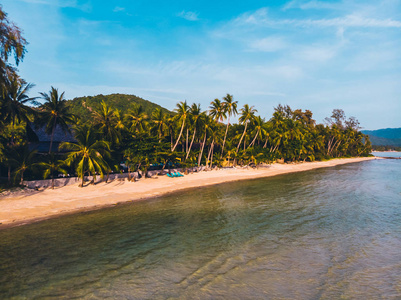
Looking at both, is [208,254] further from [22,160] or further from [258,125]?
[258,125]

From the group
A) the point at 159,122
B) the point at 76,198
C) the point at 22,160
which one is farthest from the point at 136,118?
the point at 76,198

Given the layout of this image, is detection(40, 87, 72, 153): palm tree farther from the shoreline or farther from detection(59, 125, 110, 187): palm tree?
the shoreline

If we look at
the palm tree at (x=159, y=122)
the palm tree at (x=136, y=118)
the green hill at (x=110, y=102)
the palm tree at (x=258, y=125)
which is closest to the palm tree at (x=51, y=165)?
the palm tree at (x=136, y=118)

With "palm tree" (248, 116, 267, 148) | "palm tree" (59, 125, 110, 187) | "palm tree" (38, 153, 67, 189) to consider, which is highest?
"palm tree" (248, 116, 267, 148)

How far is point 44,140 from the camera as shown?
3609cm

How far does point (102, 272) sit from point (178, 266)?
3596 mm

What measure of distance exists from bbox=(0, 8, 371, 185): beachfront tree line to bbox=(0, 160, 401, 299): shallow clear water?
10277mm

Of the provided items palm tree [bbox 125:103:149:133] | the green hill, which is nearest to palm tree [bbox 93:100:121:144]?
palm tree [bbox 125:103:149:133]

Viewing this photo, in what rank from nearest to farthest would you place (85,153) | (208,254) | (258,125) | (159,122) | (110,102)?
(208,254)
(85,153)
(159,122)
(258,125)
(110,102)

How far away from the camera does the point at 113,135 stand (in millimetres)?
33500

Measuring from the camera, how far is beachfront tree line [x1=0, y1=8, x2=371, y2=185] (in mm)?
24656

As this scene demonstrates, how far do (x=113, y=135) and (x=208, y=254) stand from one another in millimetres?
25450

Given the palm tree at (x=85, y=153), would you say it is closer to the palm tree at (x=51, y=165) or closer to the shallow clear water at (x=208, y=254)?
the palm tree at (x=51, y=165)

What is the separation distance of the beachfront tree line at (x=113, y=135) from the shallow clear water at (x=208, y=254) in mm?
10277
